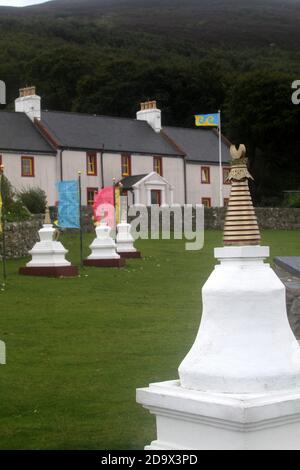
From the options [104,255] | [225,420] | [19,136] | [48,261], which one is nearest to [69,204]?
[104,255]

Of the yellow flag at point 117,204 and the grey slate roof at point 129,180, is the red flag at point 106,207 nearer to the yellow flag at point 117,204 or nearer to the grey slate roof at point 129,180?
the yellow flag at point 117,204

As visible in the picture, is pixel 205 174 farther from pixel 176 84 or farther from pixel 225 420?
pixel 225 420

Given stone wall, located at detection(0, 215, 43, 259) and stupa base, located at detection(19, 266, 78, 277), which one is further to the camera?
stone wall, located at detection(0, 215, 43, 259)

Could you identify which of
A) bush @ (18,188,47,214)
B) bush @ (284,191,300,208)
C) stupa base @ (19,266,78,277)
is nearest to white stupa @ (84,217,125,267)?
stupa base @ (19,266,78,277)

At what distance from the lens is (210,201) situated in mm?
63656

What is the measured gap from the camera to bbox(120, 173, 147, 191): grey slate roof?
56781mm

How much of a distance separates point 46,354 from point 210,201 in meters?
51.0

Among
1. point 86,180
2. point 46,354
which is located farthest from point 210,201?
point 46,354

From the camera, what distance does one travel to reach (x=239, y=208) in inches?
255

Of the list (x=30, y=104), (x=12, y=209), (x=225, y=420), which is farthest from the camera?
(x=30, y=104)

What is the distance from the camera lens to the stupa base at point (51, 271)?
2502 centimetres

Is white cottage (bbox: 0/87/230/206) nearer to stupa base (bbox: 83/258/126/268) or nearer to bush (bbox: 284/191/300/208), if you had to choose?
bush (bbox: 284/191/300/208)

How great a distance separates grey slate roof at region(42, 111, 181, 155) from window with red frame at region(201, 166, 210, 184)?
2897 mm

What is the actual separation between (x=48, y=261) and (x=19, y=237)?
516 cm
